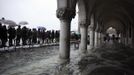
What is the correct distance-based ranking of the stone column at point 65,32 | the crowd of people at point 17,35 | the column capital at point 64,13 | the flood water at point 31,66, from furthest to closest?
the crowd of people at point 17,35 < the stone column at point 65,32 < the column capital at point 64,13 < the flood water at point 31,66

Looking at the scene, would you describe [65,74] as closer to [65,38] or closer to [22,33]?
[65,38]

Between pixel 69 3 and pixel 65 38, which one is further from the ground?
pixel 69 3

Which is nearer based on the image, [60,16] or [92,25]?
[60,16]

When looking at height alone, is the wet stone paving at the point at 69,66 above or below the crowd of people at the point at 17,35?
below

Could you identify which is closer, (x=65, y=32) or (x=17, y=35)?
(x=65, y=32)

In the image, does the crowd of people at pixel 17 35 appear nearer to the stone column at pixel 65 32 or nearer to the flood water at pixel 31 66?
the flood water at pixel 31 66

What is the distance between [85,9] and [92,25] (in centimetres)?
628

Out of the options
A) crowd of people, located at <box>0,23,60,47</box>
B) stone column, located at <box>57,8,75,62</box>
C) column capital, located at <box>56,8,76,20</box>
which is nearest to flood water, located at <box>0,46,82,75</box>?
stone column, located at <box>57,8,75,62</box>

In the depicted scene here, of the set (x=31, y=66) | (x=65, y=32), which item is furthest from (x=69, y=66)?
(x=65, y=32)

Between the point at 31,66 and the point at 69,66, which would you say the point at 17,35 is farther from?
the point at 69,66

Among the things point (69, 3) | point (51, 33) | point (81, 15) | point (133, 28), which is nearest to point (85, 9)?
point (81, 15)

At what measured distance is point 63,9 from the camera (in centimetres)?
1073

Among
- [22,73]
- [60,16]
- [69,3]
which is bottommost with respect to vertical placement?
[22,73]

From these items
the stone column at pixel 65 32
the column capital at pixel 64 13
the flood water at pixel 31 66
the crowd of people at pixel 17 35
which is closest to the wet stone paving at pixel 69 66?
the flood water at pixel 31 66
